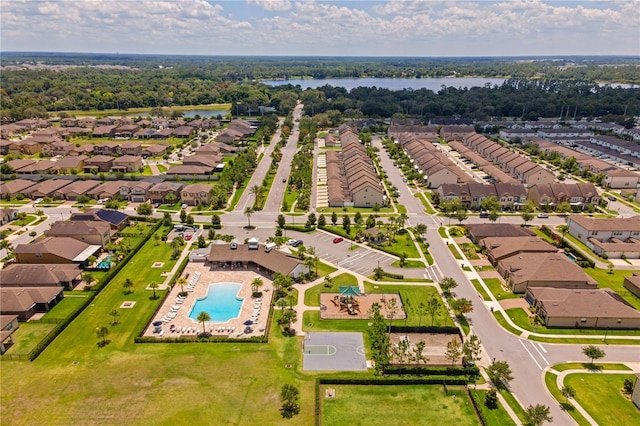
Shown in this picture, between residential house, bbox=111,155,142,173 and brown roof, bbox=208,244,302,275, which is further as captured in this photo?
residential house, bbox=111,155,142,173

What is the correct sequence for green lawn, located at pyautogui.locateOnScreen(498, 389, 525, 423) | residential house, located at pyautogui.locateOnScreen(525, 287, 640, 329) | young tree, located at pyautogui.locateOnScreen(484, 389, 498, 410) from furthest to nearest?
residential house, located at pyautogui.locateOnScreen(525, 287, 640, 329) < young tree, located at pyautogui.locateOnScreen(484, 389, 498, 410) < green lawn, located at pyautogui.locateOnScreen(498, 389, 525, 423)

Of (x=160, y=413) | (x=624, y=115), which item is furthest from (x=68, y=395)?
(x=624, y=115)

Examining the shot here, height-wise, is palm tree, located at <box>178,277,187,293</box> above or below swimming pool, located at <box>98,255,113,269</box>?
above

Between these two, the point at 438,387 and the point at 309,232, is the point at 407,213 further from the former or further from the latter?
the point at 438,387

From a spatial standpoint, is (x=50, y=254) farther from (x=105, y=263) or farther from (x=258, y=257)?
(x=258, y=257)

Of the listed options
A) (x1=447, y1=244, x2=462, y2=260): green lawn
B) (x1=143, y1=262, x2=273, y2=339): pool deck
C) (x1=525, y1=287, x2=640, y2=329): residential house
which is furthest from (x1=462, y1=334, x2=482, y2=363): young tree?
(x1=447, y1=244, x2=462, y2=260): green lawn

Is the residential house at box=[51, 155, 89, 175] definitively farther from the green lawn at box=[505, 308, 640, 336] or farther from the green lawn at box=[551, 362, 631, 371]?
the green lawn at box=[551, 362, 631, 371]

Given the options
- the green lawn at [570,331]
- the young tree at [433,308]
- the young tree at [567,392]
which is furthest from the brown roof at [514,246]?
the young tree at [567,392]
